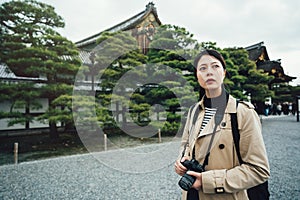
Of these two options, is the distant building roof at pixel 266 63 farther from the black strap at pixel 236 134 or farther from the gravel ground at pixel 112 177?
the black strap at pixel 236 134

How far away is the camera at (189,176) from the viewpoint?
2.91 feet

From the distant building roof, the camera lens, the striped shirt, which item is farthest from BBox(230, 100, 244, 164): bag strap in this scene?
the distant building roof

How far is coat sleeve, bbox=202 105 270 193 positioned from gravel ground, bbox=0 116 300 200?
6.91 ft

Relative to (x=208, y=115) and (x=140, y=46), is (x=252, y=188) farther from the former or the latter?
(x=140, y=46)

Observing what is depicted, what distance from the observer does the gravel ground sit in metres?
2.91

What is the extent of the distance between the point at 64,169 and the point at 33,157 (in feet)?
5.42

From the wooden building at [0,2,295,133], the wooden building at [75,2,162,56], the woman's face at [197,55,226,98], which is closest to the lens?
the woman's face at [197,55,226,98]

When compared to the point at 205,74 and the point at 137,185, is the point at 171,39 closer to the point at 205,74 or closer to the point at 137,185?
the point at 137,185

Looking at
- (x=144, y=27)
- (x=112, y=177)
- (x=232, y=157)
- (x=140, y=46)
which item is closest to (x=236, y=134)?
(x=232, y=157)

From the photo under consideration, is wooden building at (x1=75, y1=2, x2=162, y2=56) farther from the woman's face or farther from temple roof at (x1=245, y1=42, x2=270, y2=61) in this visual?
the woman's face

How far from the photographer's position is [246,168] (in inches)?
33.8

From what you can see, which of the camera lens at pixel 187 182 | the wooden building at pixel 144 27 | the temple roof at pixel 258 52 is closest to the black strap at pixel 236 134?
the camera lens at pixel 187 182

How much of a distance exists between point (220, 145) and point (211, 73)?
1.10 ft

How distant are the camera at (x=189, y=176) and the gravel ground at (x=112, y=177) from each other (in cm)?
208
